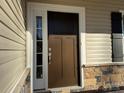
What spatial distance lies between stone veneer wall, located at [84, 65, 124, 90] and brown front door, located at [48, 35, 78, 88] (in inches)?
15.5

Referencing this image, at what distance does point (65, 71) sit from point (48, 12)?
1.80m

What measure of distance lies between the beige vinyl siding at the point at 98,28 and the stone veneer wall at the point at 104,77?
0.82ft

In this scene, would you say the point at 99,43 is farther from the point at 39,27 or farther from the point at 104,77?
the point at 39,27

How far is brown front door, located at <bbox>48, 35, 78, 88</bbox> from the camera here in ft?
16.8

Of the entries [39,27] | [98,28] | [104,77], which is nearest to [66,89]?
[104,77]

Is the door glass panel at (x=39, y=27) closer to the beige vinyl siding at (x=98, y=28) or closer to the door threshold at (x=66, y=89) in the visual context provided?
the beige vinyl siding at (x=98, y=28)

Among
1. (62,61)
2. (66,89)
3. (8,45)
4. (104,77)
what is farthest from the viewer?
(104,77)

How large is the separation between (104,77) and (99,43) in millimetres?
1062

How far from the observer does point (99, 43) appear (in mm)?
5520

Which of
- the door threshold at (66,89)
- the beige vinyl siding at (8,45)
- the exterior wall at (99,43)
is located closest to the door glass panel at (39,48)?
the door threshold at (66,89)

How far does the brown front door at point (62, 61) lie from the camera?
5.11 metres

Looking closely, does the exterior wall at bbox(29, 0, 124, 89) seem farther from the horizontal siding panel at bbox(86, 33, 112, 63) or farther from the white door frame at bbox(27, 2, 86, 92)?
the white door frame at bbox(27, 2, 86, 92)

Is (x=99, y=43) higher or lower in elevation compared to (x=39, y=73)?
higher

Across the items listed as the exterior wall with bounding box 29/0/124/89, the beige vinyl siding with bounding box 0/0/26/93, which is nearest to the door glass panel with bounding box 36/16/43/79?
the exterior wall with bounding box 29/0/124/89
